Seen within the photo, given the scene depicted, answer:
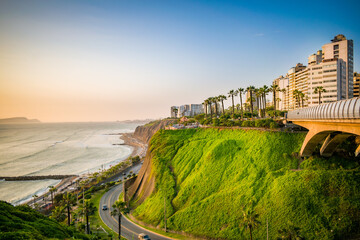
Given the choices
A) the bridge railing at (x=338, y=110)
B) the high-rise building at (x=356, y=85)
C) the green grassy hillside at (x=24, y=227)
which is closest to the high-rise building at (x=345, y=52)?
the high-rise building at (x=356, y=85)

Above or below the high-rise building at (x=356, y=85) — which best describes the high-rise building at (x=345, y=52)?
above

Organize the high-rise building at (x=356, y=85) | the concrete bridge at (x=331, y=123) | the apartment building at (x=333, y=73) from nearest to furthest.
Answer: the concrete bridge at (x=331, y=123), the apartment building at (x=333, y=73), the high-rise building at (x=356, y=85)

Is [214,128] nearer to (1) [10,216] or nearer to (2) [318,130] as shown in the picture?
(2) [318,130]

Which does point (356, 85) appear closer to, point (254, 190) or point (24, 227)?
point (254, 190)

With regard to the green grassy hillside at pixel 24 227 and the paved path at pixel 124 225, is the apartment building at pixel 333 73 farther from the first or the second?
the green grassy hillside at pixel 24 227

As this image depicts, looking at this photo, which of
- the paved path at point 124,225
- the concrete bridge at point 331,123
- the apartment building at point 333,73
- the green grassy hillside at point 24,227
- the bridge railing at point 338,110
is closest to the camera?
the green grassy hillside at point 24,227

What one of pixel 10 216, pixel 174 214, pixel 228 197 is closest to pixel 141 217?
pixel 174 214
